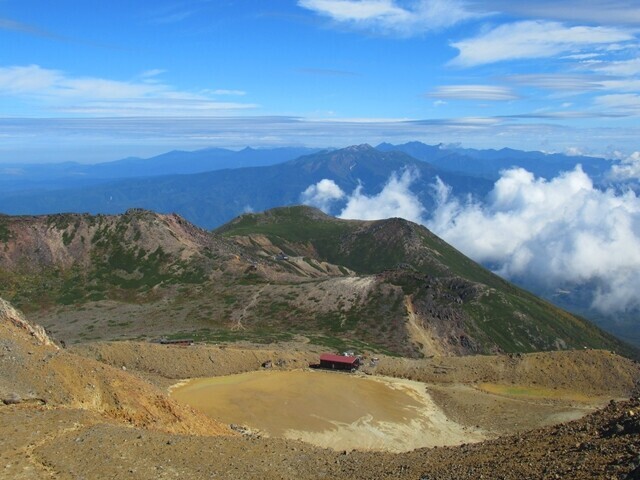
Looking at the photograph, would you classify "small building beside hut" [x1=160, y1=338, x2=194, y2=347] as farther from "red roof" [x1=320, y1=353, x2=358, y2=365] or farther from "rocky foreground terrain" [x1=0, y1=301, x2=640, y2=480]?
"rocky foreground terrain" [x1=0, y1=301, x2=640, y2=480]

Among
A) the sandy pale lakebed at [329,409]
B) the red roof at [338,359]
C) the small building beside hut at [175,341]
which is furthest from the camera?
the small building beside hut at [175,341]

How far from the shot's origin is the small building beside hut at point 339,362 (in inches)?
2484

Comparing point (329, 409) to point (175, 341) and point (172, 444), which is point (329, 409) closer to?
point (172, 444)

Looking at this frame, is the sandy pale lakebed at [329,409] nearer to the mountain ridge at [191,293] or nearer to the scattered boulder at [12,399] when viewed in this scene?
the scattered boulder at [12,399]

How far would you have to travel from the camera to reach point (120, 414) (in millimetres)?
30219

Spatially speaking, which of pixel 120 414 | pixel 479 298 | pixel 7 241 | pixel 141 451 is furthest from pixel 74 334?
pixel 479 298

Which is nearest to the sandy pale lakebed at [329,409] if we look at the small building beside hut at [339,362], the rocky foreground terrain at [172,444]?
the small building beside hut at [339,362]

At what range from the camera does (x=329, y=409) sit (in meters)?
47.4

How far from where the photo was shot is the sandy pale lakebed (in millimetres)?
42531

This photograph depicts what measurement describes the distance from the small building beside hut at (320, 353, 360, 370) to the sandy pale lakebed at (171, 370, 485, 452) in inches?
211

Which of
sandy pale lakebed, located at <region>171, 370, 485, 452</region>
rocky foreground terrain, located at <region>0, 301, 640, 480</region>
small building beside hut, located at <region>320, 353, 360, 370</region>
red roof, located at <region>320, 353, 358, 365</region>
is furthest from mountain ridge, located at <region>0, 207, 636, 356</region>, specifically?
rocky foreground terrain, located at <region>0, 301, 640, 480</region>

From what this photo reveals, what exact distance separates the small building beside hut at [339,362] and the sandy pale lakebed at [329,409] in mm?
5349

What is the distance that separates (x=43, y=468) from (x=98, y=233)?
11565 cm

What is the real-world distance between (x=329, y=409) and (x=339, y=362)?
52.1ft
